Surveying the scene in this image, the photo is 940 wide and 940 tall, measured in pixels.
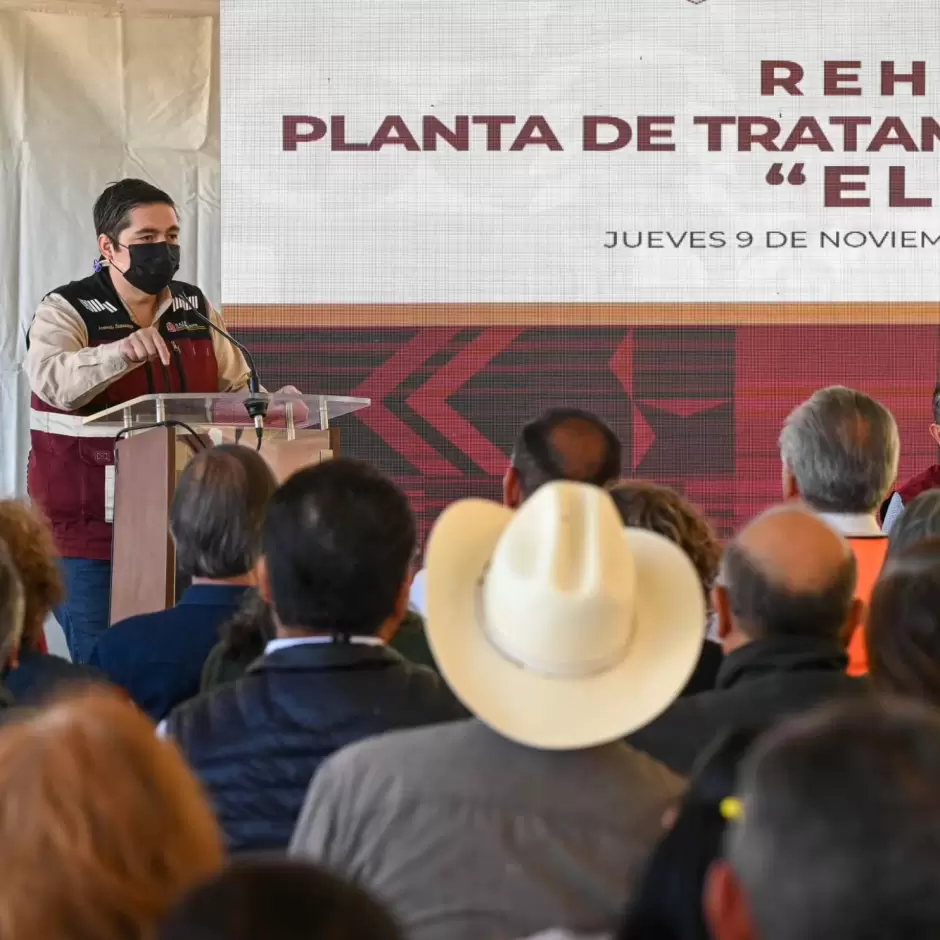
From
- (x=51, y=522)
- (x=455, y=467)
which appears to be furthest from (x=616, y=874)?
Result: (x=455, y=467)

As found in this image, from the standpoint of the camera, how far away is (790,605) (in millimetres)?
1851

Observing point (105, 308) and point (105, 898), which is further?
point (105, 308)

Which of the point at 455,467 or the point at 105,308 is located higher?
the point at 105,308

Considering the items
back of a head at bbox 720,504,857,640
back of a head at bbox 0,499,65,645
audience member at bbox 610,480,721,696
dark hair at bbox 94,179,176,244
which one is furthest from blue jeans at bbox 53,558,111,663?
back of a head at bbox 720,504,857,640

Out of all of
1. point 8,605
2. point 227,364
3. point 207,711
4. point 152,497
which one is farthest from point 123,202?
point 207,711

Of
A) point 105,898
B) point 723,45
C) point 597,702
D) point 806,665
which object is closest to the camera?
point 105,898

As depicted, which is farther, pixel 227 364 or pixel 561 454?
pixel 227 364

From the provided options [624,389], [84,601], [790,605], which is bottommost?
[84,601]

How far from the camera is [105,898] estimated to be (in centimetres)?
88

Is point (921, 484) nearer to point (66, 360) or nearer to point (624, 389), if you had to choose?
point (624, 389)

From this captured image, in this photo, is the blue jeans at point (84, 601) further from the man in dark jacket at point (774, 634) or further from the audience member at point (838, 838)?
the audience member at point (838, 838)

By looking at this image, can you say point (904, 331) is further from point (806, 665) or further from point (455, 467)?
point (806, 665)

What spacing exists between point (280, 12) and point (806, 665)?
12.2ft

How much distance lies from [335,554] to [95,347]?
205 centimetres
